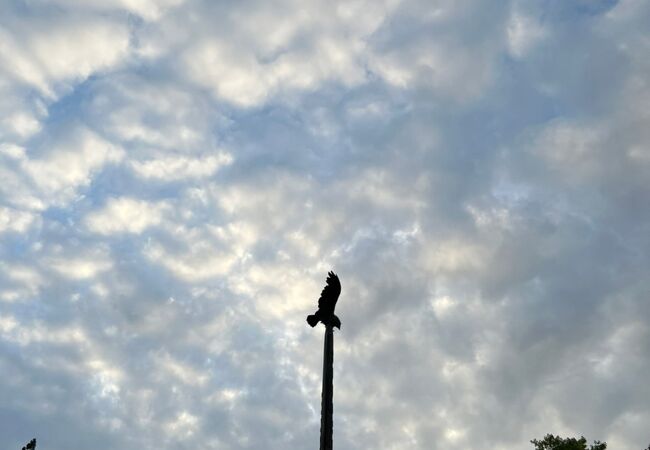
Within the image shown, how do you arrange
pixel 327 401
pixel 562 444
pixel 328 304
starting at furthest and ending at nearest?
pixel 562 444, pixel 328 304, pixel 327 401

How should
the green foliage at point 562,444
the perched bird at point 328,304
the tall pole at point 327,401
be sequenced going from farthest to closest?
A: the green foliage at point 562,444 → the perched bird at point 328,304 → the tall pole at point 327,401

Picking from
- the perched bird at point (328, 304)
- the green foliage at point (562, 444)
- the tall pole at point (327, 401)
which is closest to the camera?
the tall pole at point (327, 401)

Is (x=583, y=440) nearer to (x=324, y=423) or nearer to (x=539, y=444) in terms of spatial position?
(x=539, y=444)

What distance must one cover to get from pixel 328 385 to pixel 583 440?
51605 millimetres

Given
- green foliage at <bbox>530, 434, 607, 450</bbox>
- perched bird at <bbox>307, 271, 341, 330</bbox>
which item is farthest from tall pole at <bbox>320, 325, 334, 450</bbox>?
green foliage at <bbox>530, 434, 607, 450</bbox>

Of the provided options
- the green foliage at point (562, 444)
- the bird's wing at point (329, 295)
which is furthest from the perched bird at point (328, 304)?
the green foliage at point (562, 444)

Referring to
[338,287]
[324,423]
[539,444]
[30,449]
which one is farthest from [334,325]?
[539,444]

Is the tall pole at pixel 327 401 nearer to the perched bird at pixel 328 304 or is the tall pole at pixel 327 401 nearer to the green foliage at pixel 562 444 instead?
the perched bird at pixel 328 304

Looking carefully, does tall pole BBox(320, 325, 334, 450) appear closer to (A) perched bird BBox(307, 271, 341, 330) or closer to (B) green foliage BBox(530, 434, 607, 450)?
(A) perched bird BBox(307, 271, 341, 330)

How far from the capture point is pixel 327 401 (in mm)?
15445

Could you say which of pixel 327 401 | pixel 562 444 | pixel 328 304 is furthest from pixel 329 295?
pixel 562 444

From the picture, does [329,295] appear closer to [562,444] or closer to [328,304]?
[328,304]

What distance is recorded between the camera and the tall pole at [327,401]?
14836 millimetres

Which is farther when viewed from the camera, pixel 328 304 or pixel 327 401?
pixel 328 304
